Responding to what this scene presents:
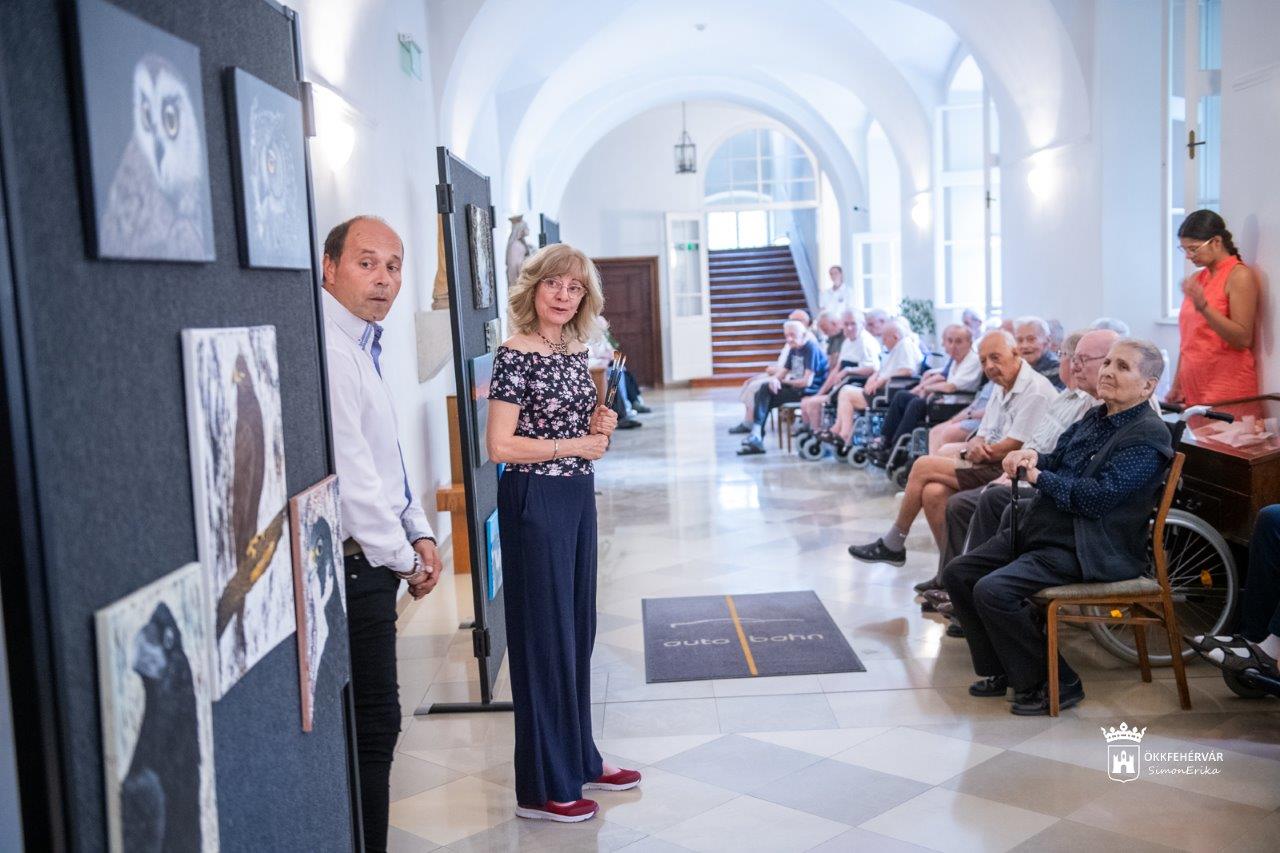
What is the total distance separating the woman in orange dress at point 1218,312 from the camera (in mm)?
5426

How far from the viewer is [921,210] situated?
13594 millimetres

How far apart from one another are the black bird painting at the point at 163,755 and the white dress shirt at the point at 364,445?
99cm

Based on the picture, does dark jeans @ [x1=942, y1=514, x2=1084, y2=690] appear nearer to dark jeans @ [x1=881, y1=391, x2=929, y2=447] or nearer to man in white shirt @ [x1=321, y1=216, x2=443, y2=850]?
man in white shirt @ [x1=321, y1=216, x2=443, y2=850]

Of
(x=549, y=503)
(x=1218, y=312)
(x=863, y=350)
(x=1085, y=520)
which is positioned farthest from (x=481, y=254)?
(x=863, y=350)

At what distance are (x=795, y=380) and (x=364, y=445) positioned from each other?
9.45 metres

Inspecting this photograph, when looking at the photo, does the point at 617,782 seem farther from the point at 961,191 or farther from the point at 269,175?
the point at 961,191

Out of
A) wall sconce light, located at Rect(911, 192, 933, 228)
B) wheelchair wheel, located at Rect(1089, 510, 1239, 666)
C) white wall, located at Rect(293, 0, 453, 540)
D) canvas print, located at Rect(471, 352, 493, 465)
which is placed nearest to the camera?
canvas print, located at Rect(471, 352, 493, 465)

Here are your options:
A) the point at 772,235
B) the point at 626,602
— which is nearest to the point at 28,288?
the point at 626,602

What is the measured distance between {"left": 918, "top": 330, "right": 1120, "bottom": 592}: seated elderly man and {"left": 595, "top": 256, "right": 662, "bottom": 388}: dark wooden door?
51.0 ft

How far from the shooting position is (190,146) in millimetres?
1496

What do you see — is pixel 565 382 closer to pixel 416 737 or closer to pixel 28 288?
pixel 416 737

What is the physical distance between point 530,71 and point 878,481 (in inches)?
224

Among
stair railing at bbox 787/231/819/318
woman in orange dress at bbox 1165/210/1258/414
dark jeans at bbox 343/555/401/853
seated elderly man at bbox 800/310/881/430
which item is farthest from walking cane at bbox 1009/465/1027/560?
stair railing at bbox 787/231/819/318

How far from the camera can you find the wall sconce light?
13281mm
